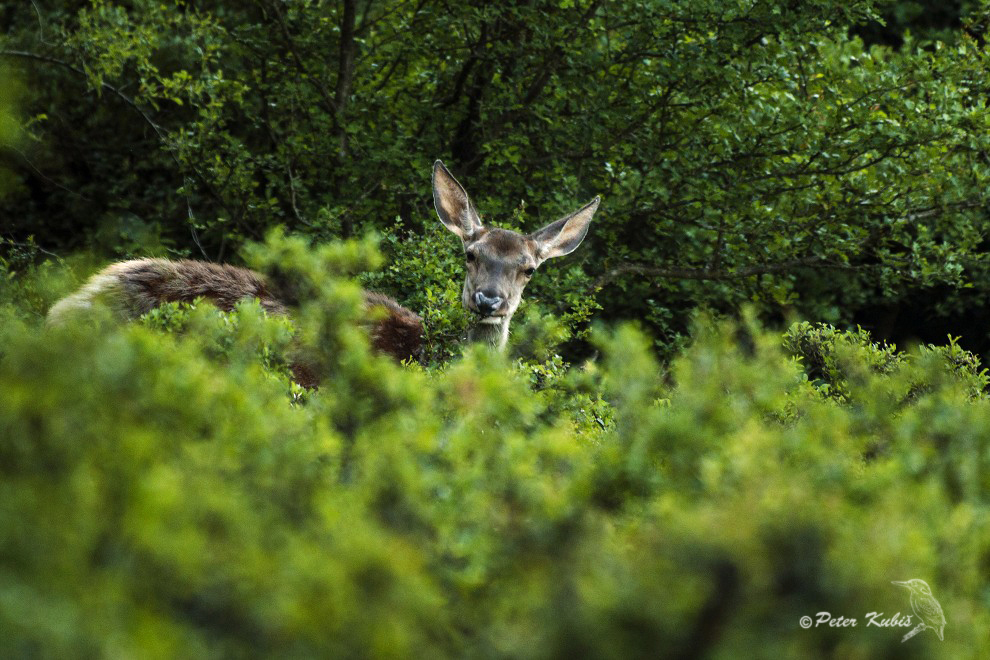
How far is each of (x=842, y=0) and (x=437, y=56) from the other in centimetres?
320

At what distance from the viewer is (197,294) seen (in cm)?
638

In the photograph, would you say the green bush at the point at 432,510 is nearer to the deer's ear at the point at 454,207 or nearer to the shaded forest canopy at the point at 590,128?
the deer's ear at the point at 454,207

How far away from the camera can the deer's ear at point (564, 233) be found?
7523 millimetres

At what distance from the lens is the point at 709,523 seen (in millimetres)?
2229

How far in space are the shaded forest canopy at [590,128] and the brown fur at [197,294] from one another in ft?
3.89

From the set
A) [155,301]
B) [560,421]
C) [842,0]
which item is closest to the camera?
[560,421]

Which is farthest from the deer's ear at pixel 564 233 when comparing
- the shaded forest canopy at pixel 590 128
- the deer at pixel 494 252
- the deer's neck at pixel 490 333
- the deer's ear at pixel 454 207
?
the deer's neck at pixel 490 333

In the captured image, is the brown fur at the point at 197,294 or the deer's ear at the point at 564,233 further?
the deer's ear at the point at 564,233

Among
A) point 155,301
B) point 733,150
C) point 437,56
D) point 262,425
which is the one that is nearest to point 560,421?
point 262,425

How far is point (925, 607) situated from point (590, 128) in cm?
619

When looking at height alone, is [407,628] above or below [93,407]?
below

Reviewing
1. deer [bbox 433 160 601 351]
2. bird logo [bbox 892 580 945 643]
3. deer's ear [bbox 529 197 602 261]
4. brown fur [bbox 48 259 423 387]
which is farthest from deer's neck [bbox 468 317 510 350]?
bird logo [bbox 892 580 945 643]

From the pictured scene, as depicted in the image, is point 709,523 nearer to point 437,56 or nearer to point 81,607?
point 81,607

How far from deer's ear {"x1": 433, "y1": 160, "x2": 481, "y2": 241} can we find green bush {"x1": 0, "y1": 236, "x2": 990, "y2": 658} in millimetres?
3598
